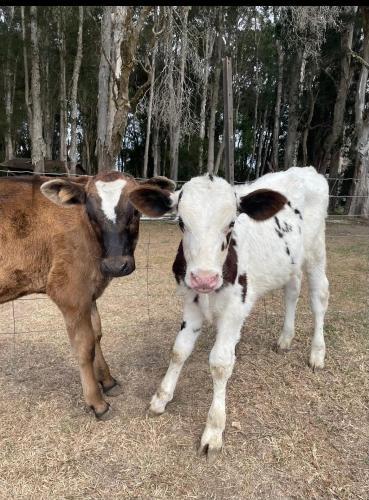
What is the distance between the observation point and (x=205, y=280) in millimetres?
2408

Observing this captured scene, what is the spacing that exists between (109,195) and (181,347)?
1.32 meters

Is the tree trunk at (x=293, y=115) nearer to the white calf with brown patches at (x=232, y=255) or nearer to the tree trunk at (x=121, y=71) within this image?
the tree trunk at (x=121, y=71)

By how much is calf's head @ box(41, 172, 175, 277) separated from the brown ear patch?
0.12 metres

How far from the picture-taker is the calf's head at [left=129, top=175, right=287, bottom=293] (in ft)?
8.10

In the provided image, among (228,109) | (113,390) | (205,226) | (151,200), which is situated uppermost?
(228,109)

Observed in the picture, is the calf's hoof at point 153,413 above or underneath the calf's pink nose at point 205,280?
underneath

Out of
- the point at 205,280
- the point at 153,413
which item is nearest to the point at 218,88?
the point at 153,413

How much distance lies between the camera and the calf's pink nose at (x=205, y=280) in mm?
2410

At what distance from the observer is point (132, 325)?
511 cm

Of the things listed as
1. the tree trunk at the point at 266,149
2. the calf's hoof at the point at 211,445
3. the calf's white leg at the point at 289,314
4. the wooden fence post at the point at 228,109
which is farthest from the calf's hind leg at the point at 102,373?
the tree trunk at the point at 266,149

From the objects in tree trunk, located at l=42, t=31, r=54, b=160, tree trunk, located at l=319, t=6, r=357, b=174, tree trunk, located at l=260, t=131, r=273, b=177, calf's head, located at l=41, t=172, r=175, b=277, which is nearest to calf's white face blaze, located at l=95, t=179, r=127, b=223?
calf's head, located at l=41, t=172, r=175, b=277

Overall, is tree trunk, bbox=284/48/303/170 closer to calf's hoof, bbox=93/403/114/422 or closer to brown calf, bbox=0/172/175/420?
brown calf, bbox=0/172/175/420

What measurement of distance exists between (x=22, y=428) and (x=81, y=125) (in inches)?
1371

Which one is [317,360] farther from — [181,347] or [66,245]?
[66,245]
